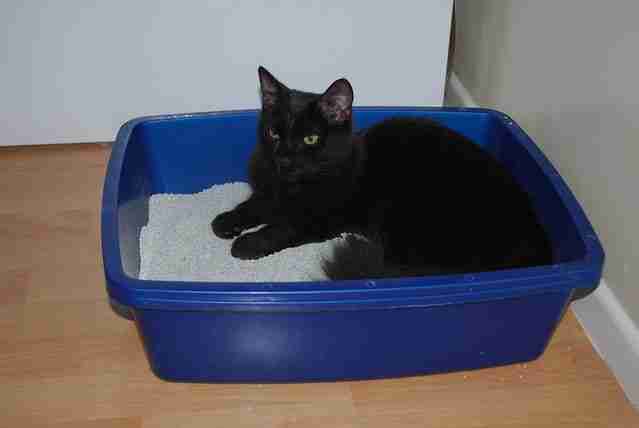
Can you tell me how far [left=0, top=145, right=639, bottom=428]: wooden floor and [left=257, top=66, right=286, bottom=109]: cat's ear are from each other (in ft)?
1.82

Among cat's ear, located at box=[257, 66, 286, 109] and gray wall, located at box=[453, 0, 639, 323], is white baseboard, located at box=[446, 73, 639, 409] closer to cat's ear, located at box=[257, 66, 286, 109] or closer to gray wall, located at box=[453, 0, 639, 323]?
gray wall, located at box=[453, 0, 639, 323]

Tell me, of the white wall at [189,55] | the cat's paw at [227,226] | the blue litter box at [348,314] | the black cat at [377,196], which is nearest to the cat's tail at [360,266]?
the black cat at [377,196]

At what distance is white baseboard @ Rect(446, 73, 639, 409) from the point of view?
113 centimetres

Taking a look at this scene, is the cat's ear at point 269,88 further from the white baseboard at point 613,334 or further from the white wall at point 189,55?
the white baseboard at point 613,334

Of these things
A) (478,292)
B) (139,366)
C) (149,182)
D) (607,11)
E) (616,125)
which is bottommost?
(139,366)

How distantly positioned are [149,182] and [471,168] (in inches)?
31.6

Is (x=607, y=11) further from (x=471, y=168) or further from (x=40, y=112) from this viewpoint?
(x=40, y=112)

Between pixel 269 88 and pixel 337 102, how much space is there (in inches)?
6.0

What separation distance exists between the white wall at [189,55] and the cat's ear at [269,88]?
42cm

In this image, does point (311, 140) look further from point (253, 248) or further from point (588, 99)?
point (588, 99)

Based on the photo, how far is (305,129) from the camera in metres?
1.23

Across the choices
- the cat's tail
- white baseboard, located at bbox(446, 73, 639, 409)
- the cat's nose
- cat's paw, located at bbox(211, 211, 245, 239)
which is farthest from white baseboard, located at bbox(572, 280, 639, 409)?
cat's paw, located at bbox(211, 211, 245, 239)

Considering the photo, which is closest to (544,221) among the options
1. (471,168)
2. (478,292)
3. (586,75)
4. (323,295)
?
(471,168)

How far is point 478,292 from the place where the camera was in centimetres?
98
